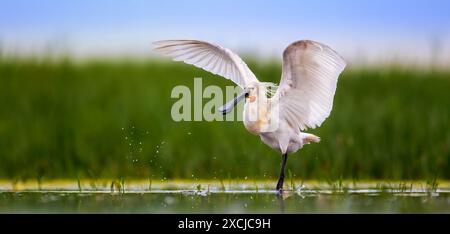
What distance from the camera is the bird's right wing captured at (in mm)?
7215

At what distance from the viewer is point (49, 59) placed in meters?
13.5

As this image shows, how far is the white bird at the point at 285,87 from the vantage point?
6629 mm

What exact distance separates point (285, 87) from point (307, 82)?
0.49 ft

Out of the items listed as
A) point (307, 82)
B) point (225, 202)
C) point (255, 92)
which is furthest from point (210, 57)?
point (225, 202)

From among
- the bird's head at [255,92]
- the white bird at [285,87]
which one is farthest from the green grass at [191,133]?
the bird's head at [255,92]

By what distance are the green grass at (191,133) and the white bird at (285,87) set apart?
2.87 feet

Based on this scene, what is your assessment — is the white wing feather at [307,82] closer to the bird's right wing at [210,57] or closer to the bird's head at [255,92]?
the bird's head at [255,92]

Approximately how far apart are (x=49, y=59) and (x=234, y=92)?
6.16 metres

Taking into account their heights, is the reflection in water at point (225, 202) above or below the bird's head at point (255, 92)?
below

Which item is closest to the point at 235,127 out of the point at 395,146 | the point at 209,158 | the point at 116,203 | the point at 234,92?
the point at 209,158

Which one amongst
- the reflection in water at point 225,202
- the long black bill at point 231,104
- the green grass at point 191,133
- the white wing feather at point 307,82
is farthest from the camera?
the green grass at point 191,133

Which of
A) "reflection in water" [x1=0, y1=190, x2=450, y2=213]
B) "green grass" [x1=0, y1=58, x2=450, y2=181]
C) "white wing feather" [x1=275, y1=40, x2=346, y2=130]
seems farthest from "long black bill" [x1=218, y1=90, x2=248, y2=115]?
"green grass" [x1=0, y1=58, x2=450, y2=181]

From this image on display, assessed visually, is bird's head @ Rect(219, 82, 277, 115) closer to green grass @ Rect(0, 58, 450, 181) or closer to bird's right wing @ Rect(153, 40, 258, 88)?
bird's right wing @ Rect(153, 40, 258, 88)

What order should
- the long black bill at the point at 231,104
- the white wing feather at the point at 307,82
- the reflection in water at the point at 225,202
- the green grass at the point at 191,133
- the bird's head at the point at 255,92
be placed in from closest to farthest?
the reflection in water at the point at 225,202
the white wing feather at the point at 307,82
the bird's head at the point at 255,92
the long black bill at the point at 231,104
the green grass at the point at 191,133
